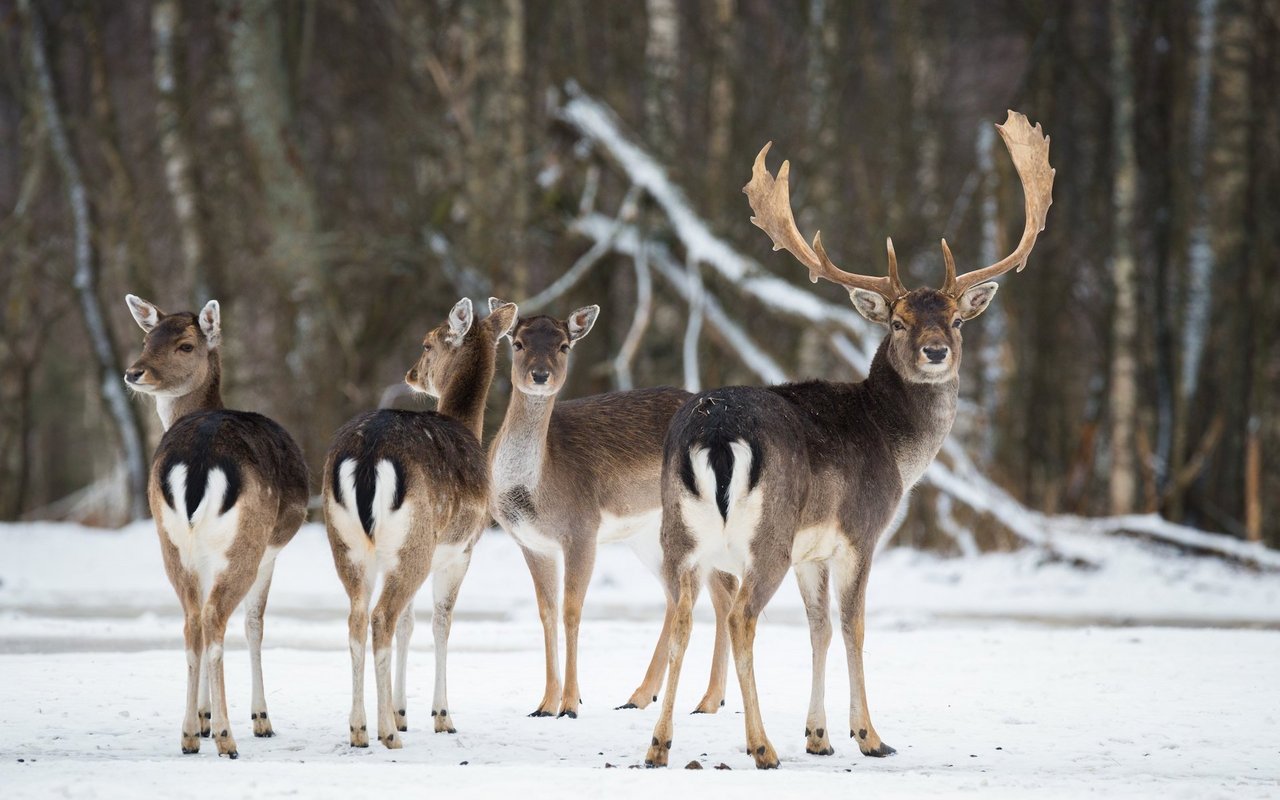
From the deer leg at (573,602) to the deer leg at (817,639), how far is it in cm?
144

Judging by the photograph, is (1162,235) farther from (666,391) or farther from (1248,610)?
(666,391)

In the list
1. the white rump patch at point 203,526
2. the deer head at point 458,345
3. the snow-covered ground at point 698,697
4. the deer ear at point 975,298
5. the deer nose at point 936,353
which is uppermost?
the deer ear at point 975,298

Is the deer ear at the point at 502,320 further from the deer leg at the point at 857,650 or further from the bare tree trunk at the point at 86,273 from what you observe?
the bare tree trunk at the point at 86,273

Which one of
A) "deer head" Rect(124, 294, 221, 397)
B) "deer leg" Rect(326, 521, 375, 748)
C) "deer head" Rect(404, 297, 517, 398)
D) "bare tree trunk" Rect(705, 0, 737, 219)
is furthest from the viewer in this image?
"bare tree trunk" Rect(705, 0, 737, 219)

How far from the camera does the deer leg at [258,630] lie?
7.32 m

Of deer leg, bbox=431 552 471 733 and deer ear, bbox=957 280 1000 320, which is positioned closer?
deer leg, bbox=431 552 471 733

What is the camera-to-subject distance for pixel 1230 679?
8.95m

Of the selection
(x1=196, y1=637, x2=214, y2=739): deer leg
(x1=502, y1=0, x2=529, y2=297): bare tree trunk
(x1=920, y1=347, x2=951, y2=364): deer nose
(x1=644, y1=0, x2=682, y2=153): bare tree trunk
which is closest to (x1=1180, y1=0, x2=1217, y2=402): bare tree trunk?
(x1=644, y1=0, x2=682, y2=153): bare tree trunk

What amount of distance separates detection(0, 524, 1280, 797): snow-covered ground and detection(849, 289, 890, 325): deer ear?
226cm

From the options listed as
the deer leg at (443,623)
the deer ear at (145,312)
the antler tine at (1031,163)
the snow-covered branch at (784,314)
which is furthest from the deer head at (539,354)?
the snow-covered branch at (784,314)

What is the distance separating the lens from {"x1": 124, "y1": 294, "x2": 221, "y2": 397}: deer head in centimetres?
816

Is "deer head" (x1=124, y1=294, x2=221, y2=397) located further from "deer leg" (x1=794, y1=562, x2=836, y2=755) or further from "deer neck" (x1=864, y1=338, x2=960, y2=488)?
"deer neck" (x1=864, y1=338, x2=960, y2=488)

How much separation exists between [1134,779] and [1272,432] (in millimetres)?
15028

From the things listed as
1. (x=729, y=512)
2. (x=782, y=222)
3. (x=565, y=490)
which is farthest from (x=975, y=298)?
(x=565, y=490)
